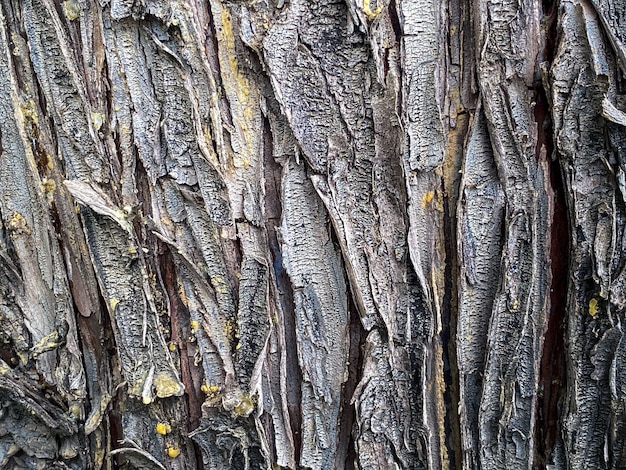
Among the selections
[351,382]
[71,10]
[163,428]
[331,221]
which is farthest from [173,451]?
[71,10]

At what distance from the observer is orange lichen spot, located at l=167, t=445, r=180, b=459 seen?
1.00 meters

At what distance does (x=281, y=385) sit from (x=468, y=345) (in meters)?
0.35

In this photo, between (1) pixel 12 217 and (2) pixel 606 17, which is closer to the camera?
(2) pixel 606 17

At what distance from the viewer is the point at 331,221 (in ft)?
3.01

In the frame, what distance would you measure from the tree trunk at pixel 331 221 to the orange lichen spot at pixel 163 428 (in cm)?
2

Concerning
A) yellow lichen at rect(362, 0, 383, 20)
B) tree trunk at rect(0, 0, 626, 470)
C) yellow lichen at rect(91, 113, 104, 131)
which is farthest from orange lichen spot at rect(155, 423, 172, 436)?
yellow lichen at rect(362, 0, 383, 20)

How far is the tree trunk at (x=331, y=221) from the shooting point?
882 mm

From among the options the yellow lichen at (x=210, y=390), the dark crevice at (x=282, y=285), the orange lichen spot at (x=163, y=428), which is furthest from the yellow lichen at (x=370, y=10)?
the orange lichen spot at (x=163, y=428)

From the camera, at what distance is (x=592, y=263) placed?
88 centimetres

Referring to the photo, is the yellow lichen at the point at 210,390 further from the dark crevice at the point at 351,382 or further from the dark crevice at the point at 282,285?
the dark crevice at the point at 351,382

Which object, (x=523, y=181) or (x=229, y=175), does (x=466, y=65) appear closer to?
(x=523, y=181)

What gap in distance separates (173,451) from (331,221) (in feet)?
1.76

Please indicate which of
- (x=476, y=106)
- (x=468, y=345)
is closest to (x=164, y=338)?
(x=468, y=345)

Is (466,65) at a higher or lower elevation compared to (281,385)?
higher
